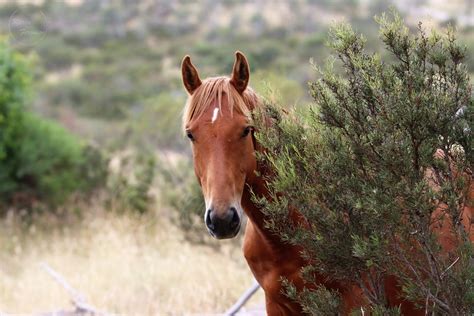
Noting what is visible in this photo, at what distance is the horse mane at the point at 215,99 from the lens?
375 cm

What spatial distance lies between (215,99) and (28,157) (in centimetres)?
972

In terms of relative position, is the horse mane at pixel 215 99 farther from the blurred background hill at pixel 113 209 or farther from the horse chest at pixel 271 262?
the horse chest at pixel 271 262

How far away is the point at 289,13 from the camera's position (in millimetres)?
42562

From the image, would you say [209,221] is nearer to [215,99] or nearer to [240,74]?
[215,99]

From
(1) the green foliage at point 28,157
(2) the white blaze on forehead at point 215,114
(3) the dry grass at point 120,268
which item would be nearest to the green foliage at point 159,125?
(1) the green foliage at point 28,157

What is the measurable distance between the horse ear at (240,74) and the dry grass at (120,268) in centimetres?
329

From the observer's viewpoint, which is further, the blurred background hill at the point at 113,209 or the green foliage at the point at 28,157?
the green foliage at the point at 28,157

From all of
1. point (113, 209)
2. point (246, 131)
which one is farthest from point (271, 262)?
point (113, 209)

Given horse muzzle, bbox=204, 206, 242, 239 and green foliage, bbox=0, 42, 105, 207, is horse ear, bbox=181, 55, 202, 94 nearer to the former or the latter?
horse muzzle, bbox=204, 206, 242, 239

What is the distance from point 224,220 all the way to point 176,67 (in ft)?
113

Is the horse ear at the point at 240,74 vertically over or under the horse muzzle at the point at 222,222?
over

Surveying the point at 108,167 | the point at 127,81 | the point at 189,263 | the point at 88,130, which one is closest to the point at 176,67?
the point at 127,81

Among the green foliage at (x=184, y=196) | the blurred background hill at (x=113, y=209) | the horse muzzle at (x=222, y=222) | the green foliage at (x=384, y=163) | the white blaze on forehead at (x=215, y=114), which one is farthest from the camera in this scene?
the blurred background hill at (x=113, y=209)

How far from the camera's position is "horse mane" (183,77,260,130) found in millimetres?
3750
